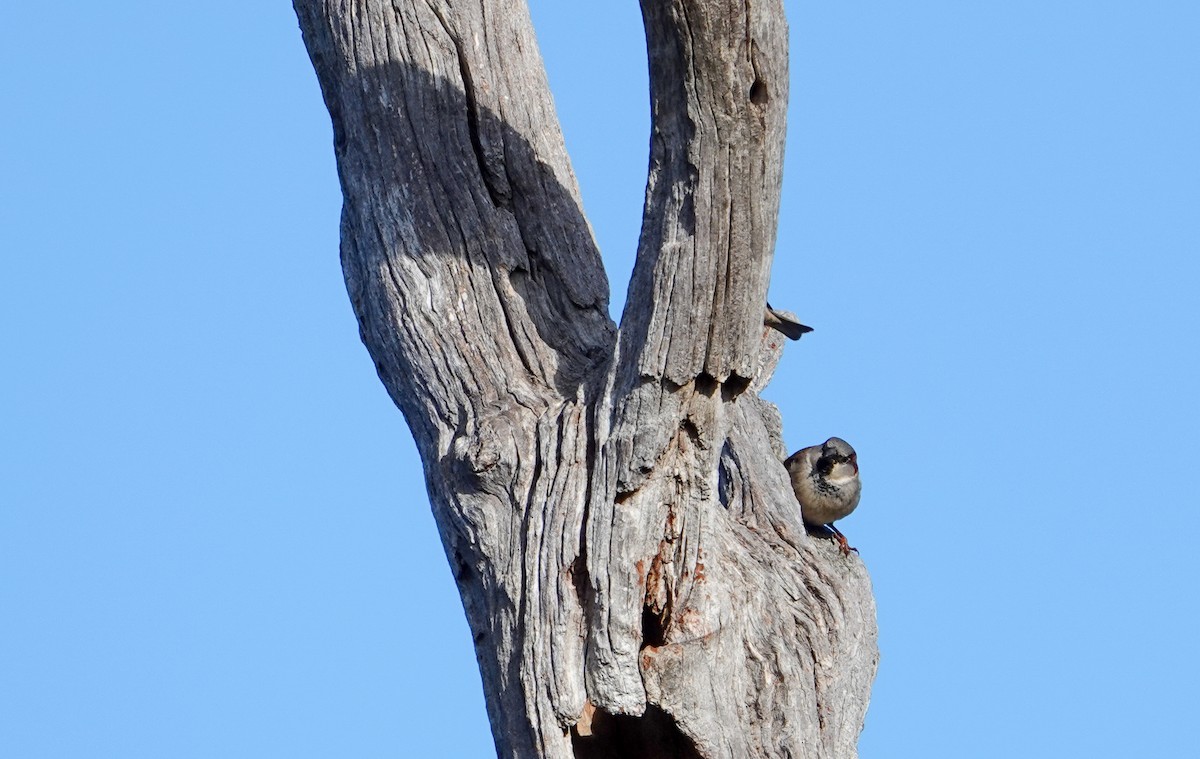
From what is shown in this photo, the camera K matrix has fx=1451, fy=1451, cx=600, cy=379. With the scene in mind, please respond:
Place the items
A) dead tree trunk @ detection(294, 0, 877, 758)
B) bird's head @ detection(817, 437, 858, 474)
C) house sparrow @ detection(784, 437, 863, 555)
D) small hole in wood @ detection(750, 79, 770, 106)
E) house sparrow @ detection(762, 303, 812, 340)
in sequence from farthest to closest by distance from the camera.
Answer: bird's head @ detection(817, 437, 858, 474), house sparrow @ detection(784, 437, 863, 555), house sparrow @ detection(762, 303, 812, 340), dead tree trunk @ detection(294, 0, 877, 758), small hole in wood @ detection(750, 79, 770, 106)

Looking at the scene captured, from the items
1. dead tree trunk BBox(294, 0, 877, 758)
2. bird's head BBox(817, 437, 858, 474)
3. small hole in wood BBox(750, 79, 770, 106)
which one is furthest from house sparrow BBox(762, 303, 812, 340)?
small hole in wood BBox(750, 79, 770, 106)

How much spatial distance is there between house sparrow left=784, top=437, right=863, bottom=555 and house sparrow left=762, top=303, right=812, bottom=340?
85 cm

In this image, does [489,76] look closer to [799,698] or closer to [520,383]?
[520,383]

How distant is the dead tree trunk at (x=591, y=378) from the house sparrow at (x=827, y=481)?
1438 mm

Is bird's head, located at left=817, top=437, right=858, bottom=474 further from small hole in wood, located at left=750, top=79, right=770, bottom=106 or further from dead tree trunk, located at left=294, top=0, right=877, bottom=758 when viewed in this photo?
small hole in wood, located at left=750, top=79, right=770, bottom=106

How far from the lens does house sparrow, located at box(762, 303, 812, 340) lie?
233 inches

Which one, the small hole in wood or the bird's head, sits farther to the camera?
the bird's head

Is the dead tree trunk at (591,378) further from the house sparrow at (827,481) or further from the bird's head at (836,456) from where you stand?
the bird's head at (836,456)

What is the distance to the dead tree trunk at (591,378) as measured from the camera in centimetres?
378

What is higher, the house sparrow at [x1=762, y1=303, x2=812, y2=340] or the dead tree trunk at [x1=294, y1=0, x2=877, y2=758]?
the house sparrow at [x1=762, y1=303, x2=812, y2=340]

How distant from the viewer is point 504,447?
4.25 meters

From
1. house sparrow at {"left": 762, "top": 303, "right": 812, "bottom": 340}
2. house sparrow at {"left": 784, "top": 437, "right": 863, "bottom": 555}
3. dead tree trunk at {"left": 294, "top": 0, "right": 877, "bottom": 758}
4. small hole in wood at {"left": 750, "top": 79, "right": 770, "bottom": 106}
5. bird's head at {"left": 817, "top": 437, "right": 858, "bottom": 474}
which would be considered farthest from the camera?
bird's head at {"left": 817, "top": 437, "right": 858, "bottom": 474}

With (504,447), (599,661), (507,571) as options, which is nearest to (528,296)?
(504,447)

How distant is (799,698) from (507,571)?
977 mm
